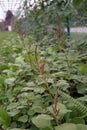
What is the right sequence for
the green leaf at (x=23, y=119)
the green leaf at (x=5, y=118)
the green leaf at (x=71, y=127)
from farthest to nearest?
the green leaf at (x=5, y=118) < the green leaf at (x=23, y=119) < the green leaf at (x=71, y=127)

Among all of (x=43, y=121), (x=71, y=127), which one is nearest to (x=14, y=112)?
(x=43, y=121)

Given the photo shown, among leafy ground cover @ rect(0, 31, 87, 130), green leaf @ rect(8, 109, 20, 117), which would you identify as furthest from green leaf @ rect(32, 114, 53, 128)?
green leaf @ rect(8, 109, 20, 117)

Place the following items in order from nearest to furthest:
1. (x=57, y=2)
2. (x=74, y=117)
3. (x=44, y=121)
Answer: (x=44, y=121) → (x=74, y=117) → (x=57, y=2)

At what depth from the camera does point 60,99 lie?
167cm

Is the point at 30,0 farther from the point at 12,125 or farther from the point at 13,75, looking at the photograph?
the point at 12,125

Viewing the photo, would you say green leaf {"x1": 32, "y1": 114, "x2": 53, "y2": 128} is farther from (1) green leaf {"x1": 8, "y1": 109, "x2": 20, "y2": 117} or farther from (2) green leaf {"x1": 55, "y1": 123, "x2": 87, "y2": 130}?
(1) green leaf {"x1": 8, "y1": 109, "x2": 20, "y2": 117}

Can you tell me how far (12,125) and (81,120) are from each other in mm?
470

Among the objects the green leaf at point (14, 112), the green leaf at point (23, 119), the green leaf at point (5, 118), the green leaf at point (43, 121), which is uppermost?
the green leaf at point (43, 121)

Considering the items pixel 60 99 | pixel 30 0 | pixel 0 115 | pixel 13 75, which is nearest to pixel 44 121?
pixel 60 99

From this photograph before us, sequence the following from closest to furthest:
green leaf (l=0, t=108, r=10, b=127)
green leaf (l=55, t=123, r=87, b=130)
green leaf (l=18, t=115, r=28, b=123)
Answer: green leaf (l=55, t=123, r=87, b=130), green leaf (l=18, t=115, r=28, b=123), green leaf (l=0, t=108, r=10, b=127)

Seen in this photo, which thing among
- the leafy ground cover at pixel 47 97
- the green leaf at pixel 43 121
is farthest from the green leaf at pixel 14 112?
the green leaf at pixel 43 121

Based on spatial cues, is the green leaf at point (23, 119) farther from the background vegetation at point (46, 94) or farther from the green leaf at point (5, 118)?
the green leaf at point (5, 118)

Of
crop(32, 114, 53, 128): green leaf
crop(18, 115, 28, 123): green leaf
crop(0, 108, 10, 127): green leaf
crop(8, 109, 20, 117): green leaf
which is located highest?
crop(32, 114, 53, 128): green leaf

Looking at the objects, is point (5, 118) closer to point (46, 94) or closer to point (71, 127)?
point (46, 94)
